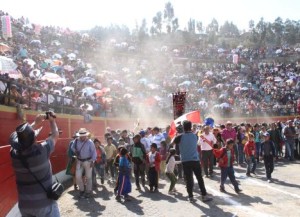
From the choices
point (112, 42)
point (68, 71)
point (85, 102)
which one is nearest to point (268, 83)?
point (112, 42)

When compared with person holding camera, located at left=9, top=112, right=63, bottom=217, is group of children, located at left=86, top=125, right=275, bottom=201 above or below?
below

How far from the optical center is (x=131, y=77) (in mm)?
36344

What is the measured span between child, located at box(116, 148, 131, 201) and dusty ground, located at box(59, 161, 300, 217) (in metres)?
0.24

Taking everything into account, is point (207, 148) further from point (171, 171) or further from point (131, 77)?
point (131, 77)

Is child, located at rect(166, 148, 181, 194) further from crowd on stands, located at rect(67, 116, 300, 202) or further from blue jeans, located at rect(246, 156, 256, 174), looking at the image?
blue jeans, located at rect(246, 156, 256, 174)

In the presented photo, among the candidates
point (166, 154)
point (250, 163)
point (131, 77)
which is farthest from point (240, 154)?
point (131, 77)

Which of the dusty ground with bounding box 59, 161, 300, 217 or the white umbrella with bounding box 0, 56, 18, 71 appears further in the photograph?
the white umbrella with bounding box 0, 56, 18, 71

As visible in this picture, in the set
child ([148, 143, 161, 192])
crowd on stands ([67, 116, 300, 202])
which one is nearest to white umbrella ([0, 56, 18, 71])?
crowd on stands ([67, 116, 300, 202])

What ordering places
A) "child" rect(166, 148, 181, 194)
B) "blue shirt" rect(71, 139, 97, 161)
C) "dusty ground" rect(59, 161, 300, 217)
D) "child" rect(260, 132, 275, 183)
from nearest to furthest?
"dusty ground" rect(59, 161, 300, 217)
"blue shirt" rect(71, 139, 97, 161)
"child" rect(166, 148, 181, 194)
"child" rect(260, 132, 275, 183)

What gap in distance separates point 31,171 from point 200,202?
5.45m

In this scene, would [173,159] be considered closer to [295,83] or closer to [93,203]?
[93,203]

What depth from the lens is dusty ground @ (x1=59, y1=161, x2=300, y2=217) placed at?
8.09m

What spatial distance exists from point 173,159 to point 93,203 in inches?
92.9

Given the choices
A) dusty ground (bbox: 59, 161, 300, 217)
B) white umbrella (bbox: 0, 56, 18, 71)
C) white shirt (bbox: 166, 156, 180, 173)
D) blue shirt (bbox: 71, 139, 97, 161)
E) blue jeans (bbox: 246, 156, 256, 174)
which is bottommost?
dusty ground (bbox: 59, 161, 300, 217)
